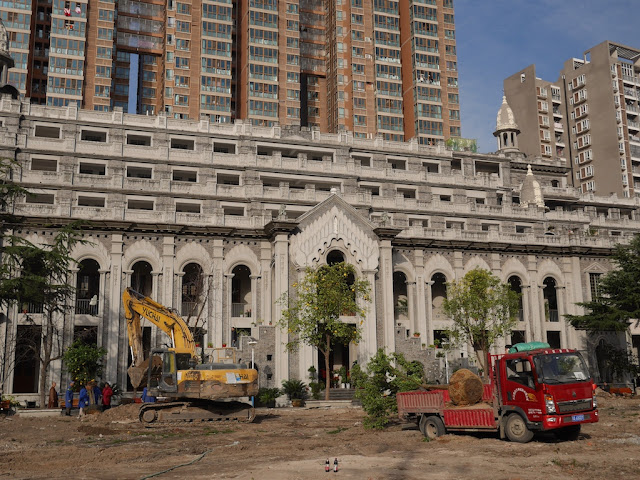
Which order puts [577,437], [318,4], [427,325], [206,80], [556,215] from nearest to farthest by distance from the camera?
[577,437] < [427,325] < [556,215] < [206,80] < [318,4]

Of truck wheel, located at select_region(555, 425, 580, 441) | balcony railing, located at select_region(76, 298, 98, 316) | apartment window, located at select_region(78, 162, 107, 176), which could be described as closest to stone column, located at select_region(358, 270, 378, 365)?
balcony railing, located at select_region(76, 298, 98, 316)

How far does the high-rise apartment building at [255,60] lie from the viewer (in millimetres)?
85625

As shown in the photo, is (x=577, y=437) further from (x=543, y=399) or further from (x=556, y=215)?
(x=556, y=215)

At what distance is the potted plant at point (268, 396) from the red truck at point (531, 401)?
67.4 ft

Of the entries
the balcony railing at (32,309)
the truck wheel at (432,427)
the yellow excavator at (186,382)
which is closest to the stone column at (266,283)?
the balcony railing at (32,309)

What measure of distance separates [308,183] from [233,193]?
25.5ft

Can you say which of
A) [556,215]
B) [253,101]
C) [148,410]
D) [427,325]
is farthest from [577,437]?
[253,101]

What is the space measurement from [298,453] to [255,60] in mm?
76933

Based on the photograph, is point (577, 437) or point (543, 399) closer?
point (543, 399)

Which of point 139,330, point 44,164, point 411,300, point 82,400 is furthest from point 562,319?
point 44,164

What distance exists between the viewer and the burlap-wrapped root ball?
2255cm

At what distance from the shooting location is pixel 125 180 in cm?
5428

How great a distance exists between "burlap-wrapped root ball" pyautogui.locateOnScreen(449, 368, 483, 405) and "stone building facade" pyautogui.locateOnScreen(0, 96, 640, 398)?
23748 millimetres

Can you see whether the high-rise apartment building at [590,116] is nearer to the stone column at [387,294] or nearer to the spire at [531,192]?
the spire at [531,192]
